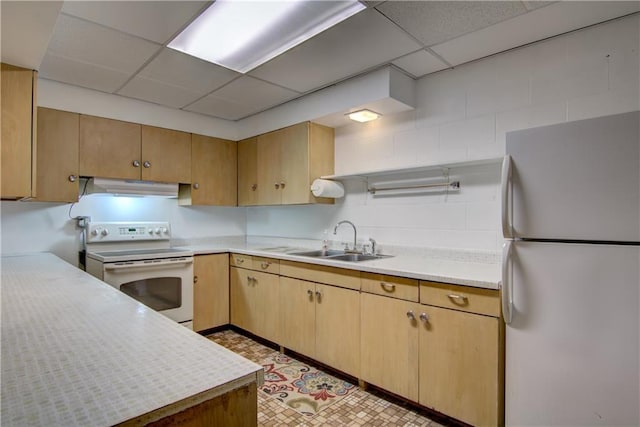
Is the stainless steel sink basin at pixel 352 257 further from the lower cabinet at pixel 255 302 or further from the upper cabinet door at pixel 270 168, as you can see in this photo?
the upper cabinet door at pixel 270 168

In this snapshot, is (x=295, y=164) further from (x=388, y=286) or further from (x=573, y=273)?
(x=573, y=273)

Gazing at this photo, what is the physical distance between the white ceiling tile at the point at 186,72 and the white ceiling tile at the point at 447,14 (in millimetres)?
1325

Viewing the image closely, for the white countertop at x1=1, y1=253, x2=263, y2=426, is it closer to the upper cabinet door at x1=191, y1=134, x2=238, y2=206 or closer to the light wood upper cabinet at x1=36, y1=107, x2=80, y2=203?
the light wood upper cabinet at x1=36, y1=107, x2=80, y2=203

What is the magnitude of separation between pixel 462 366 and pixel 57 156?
327cm

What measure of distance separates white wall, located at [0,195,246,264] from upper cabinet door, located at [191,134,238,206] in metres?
0.34

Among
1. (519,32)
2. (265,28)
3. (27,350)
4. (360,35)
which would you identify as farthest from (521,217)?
(27,350)

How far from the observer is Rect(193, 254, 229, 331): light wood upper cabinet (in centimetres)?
327

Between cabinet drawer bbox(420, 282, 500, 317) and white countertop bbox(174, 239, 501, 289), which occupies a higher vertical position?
white countertop bbox(174, 239, 501, 289)

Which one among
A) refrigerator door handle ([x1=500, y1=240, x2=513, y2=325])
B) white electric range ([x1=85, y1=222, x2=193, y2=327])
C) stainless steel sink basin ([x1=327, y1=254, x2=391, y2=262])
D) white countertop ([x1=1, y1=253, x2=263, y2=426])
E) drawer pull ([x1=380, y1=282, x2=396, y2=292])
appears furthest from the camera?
stainless steel sink basin ([x1=327, y1=254, x2=391, y2=262])

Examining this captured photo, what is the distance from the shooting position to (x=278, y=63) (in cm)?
245

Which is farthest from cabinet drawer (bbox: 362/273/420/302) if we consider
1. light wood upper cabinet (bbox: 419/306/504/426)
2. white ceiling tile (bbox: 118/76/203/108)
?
white ceiling tile (bbox: 118/76/203/108)

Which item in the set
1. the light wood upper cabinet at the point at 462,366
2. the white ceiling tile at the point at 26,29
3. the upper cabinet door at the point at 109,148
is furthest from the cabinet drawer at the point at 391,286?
the upper cabinet door at the point at 109,148

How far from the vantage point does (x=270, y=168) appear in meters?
3.48

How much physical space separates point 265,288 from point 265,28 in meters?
→ 2.05
